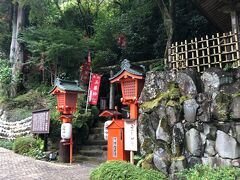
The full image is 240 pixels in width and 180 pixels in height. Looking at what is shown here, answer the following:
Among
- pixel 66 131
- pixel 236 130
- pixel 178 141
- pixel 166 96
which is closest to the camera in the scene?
pixel 236 130

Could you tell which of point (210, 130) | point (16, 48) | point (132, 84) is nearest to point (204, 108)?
point (210, 130)

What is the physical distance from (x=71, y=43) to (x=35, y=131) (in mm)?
6599

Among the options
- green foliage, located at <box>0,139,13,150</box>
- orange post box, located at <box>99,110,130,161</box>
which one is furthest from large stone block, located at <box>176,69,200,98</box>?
green foliage, located at <box>0,139,13,150</box>

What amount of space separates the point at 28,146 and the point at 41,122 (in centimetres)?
142

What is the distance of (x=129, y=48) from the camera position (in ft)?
61.3

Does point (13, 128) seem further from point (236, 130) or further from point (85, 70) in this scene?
point (236, 130)

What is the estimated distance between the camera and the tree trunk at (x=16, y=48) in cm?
2139

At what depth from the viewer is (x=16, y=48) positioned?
22266 millimetres

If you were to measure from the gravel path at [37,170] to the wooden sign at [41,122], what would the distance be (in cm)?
161

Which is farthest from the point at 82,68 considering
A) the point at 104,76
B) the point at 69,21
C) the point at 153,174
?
the point at 153,174

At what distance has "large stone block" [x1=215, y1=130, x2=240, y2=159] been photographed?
7.31 m

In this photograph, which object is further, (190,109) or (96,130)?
(96,130)

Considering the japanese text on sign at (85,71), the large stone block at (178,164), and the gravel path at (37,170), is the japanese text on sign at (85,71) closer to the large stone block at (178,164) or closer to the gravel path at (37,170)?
the gravel path at (37,170)

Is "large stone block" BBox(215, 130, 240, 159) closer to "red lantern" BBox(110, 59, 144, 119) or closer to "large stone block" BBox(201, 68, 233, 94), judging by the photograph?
"large stone block" BBox(201, 68, 233, 94)
